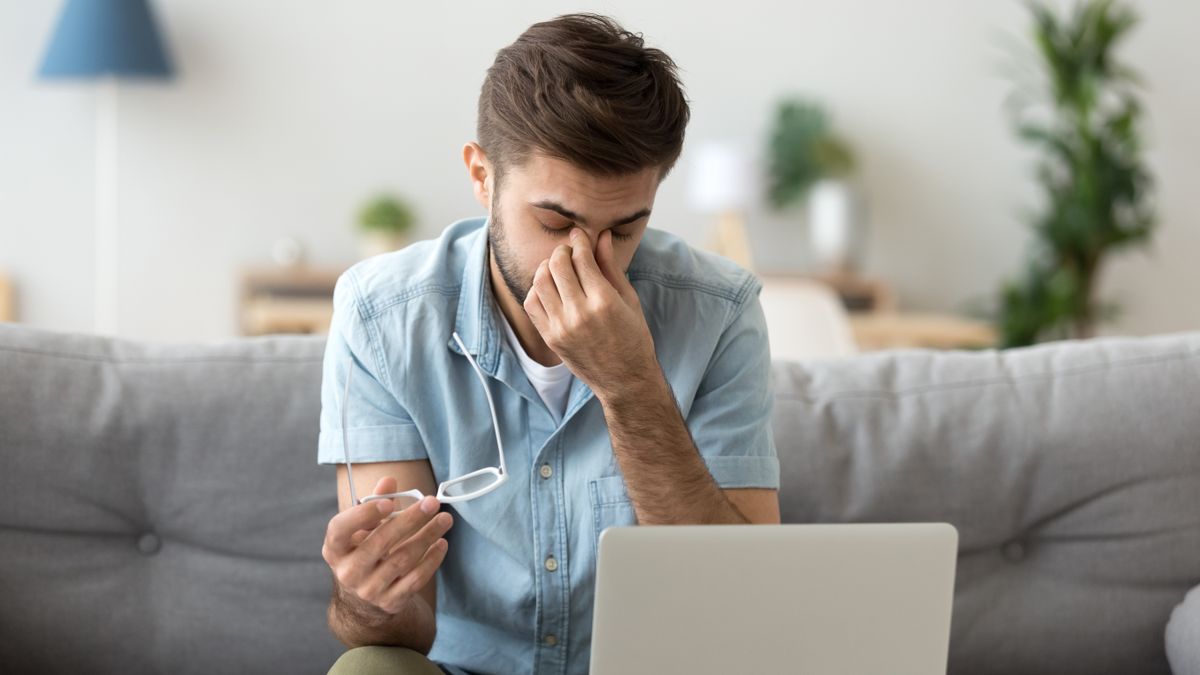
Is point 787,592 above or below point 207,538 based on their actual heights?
above

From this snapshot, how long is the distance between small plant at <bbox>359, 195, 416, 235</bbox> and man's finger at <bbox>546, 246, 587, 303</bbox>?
3.35 metres

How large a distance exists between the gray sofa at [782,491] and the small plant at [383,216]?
295 cm

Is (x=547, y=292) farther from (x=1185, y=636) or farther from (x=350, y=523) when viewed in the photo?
(x=1185, y=636)

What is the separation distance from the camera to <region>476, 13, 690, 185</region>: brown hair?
1.44 metres

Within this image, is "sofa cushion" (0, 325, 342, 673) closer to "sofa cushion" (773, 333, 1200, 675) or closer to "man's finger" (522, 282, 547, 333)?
"man's finger" (522, 282, 547, 333)

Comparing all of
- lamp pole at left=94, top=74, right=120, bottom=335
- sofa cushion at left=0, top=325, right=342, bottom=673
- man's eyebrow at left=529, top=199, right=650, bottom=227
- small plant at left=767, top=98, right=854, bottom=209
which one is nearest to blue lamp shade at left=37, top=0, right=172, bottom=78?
lamp pole at left=94, top=74, right=120, bottom=335

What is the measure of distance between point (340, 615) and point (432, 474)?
0.22 m

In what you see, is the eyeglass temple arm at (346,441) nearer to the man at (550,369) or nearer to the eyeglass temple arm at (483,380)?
the man at (550,369)

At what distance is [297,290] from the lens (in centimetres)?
469

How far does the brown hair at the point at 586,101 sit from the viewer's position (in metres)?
1.44

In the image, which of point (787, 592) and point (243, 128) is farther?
point (243, 128)

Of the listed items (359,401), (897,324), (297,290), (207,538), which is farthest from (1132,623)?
(297,290)

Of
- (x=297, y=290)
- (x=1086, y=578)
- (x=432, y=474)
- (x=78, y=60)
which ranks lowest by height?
(x=297, y=290)

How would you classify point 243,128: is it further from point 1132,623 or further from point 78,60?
point 1132,623
